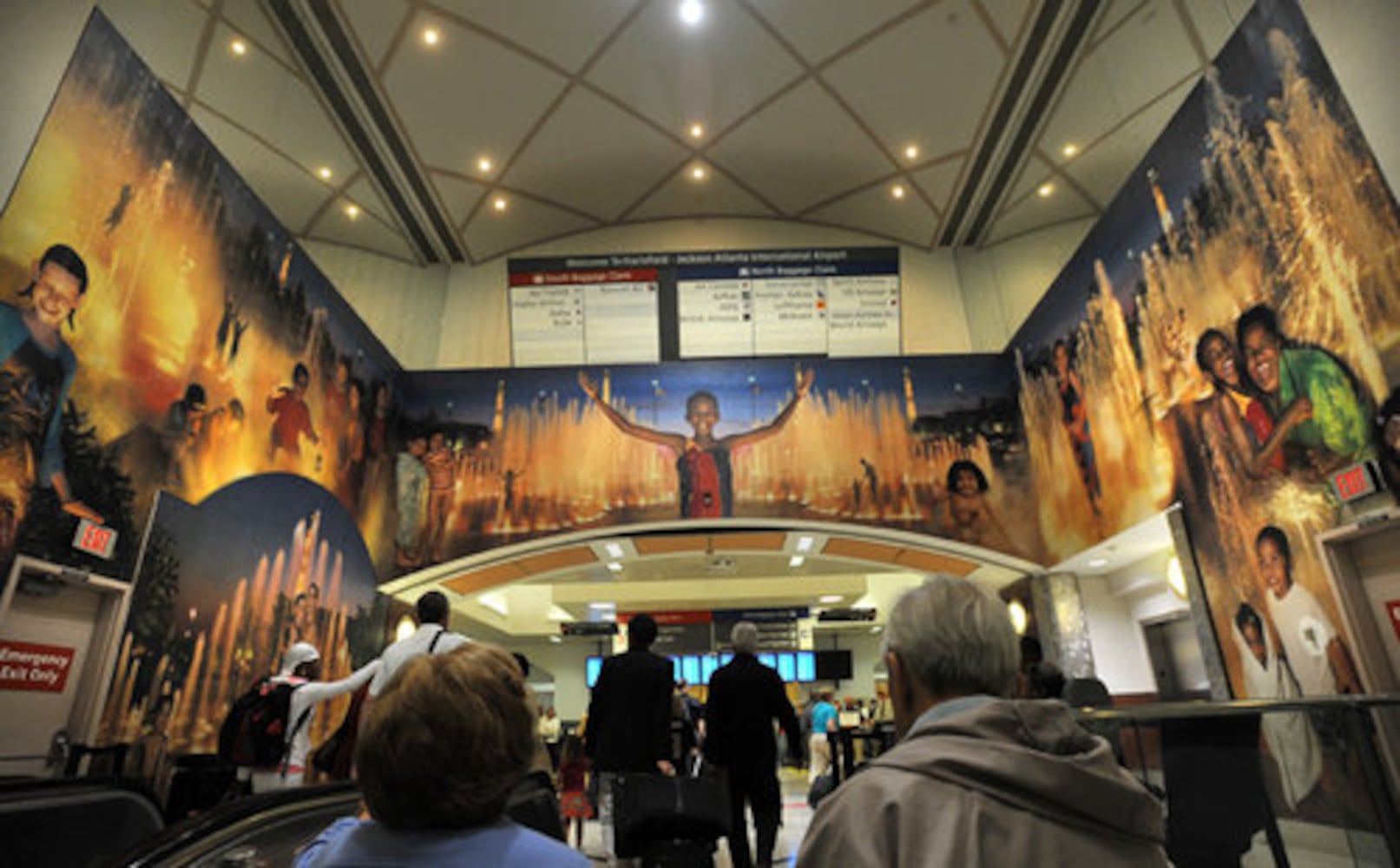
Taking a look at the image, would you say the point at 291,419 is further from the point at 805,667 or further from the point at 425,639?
the point at 805,667

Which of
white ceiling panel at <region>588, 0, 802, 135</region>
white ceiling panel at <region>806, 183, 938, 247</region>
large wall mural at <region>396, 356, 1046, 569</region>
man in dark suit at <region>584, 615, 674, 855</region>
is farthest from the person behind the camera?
white ceiling panel at <region>806, 183, 938, 247</region>

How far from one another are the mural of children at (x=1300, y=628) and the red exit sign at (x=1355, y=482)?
85 centimetres

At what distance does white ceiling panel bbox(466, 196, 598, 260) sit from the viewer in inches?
482

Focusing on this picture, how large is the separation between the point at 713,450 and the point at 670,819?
8229 millimetres

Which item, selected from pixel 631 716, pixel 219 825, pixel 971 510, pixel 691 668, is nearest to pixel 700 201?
pixel 971 510

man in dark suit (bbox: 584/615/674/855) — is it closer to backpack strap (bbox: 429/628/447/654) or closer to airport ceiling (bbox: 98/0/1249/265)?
backpack strap (bbox: 429/628/447/654)

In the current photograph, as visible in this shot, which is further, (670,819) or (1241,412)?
(1241,412)

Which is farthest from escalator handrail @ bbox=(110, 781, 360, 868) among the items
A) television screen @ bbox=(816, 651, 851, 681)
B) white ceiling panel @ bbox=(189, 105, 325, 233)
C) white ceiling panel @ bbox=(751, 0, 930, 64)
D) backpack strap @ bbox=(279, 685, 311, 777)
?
television screen @ bbox=(816, 651, 851, 681)

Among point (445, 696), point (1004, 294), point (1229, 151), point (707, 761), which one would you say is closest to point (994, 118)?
point (1004, 294)

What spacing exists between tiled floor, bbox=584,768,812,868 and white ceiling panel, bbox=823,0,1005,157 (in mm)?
8844

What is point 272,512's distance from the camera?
26.1 ft

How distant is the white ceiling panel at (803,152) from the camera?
1051 centimetres

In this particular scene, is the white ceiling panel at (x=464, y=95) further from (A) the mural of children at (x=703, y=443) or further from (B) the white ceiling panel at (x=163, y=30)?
(A) the mural of children at (x=703, y=443)

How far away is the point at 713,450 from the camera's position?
11.3m
